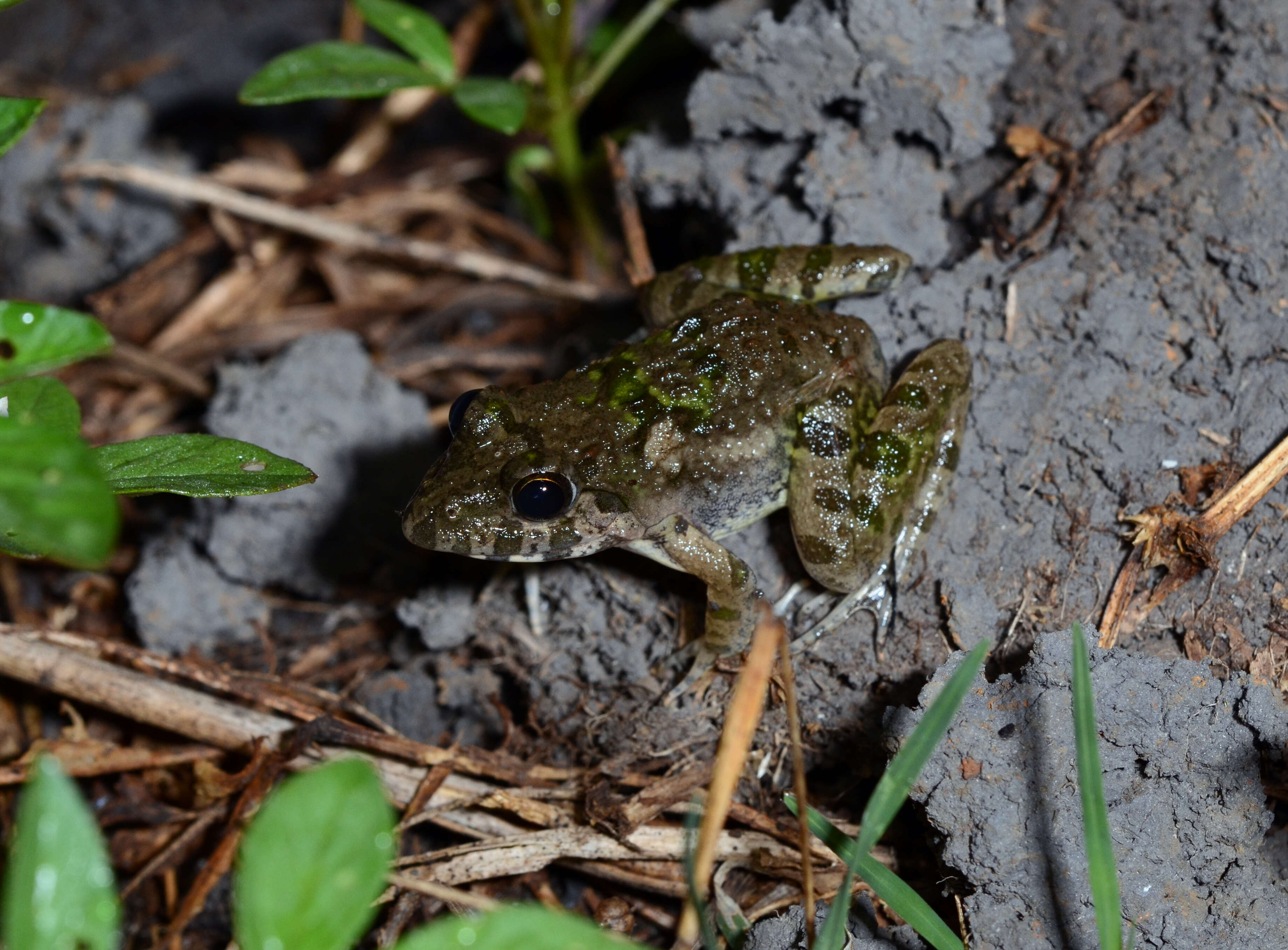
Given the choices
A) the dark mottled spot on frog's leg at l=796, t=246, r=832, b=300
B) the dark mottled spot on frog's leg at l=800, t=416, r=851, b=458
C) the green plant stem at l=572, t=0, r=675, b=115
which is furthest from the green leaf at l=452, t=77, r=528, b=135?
the dark mottled spot on frog's leg at l=800, t=416, r=851, b=458

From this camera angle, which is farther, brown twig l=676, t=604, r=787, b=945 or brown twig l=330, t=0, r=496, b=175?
brown twig l=330, t=0, r=496, b=175

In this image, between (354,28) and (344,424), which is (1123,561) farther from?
(354,28)

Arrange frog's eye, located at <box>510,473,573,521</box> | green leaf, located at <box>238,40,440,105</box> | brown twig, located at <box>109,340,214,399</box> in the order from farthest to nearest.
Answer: brown twig, located at <box>109,340,214,399</box> < green leaf, located at <box>238,40,440,105</box> < frog's eye, located at <box>510,473,573,521</box>

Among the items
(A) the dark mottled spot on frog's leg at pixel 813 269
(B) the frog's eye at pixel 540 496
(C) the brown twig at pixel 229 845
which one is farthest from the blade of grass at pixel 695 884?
(A) the dark mottled spot on frog's leg at pixel 813 269

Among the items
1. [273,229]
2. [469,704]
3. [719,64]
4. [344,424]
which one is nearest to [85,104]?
[273,229]

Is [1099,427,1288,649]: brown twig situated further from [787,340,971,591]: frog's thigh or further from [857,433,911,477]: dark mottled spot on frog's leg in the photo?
[857,433,911,477]: dark mottled spot on frog's leg

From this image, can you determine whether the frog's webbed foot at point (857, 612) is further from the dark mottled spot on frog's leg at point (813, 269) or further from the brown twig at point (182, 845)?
the brown twig at point (182, 845)

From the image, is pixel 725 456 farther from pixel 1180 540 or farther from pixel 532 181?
pixel 532 181
